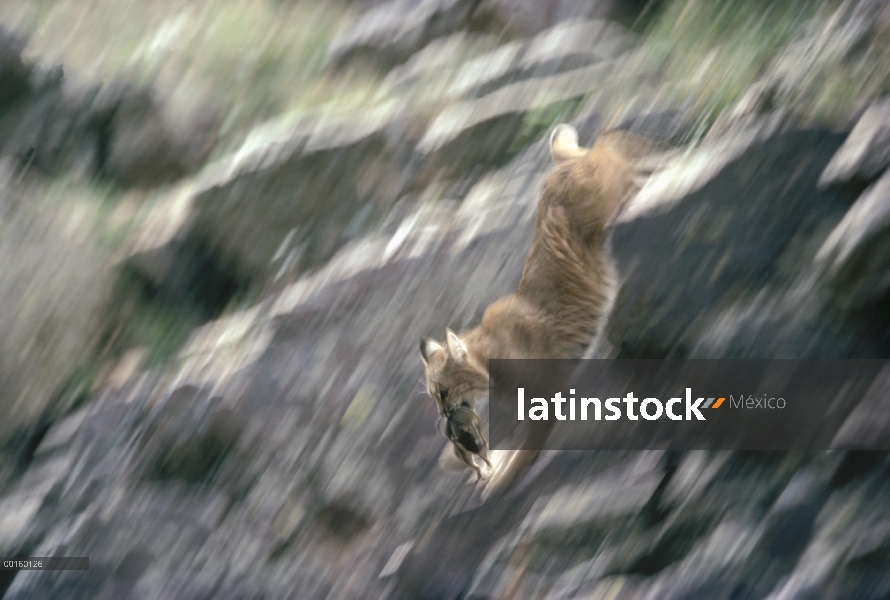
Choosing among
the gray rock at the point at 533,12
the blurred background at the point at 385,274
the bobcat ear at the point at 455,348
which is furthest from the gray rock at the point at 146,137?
the bobcat ear at the point at 455,348

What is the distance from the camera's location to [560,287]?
4.02 metres

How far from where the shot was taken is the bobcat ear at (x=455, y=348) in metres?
4.00

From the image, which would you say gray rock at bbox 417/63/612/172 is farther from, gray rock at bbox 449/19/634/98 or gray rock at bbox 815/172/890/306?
gray rock at bbox 815/172/890/306

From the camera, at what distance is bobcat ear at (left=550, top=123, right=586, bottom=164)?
4.36m

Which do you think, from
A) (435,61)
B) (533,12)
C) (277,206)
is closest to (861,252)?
(533,12)

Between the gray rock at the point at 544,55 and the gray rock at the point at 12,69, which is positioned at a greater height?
the gray rock at the point at 544,55

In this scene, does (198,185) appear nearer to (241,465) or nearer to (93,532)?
(241,465)

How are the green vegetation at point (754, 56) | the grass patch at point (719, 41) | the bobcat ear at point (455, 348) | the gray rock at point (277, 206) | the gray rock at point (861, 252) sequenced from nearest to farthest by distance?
the gray rock at point (861, 252) < the green vegetation at point (754, 56) < the bobcat ear at point (455, 348) < the grass patch at point (719, 41) < the gray rock at point (277, 206)

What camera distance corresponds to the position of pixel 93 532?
16.7ft

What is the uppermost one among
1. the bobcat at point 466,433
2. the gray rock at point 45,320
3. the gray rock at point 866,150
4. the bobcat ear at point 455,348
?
the gray rock at point 866,150

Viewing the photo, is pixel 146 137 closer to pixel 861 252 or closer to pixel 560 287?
pixel 560 287

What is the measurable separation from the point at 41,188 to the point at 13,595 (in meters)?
3.70

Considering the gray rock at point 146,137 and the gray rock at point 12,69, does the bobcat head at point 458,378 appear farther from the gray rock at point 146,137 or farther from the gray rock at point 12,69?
the gray rock at point 12,69

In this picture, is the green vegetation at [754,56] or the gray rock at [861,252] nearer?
the gray rock at [861,252]
